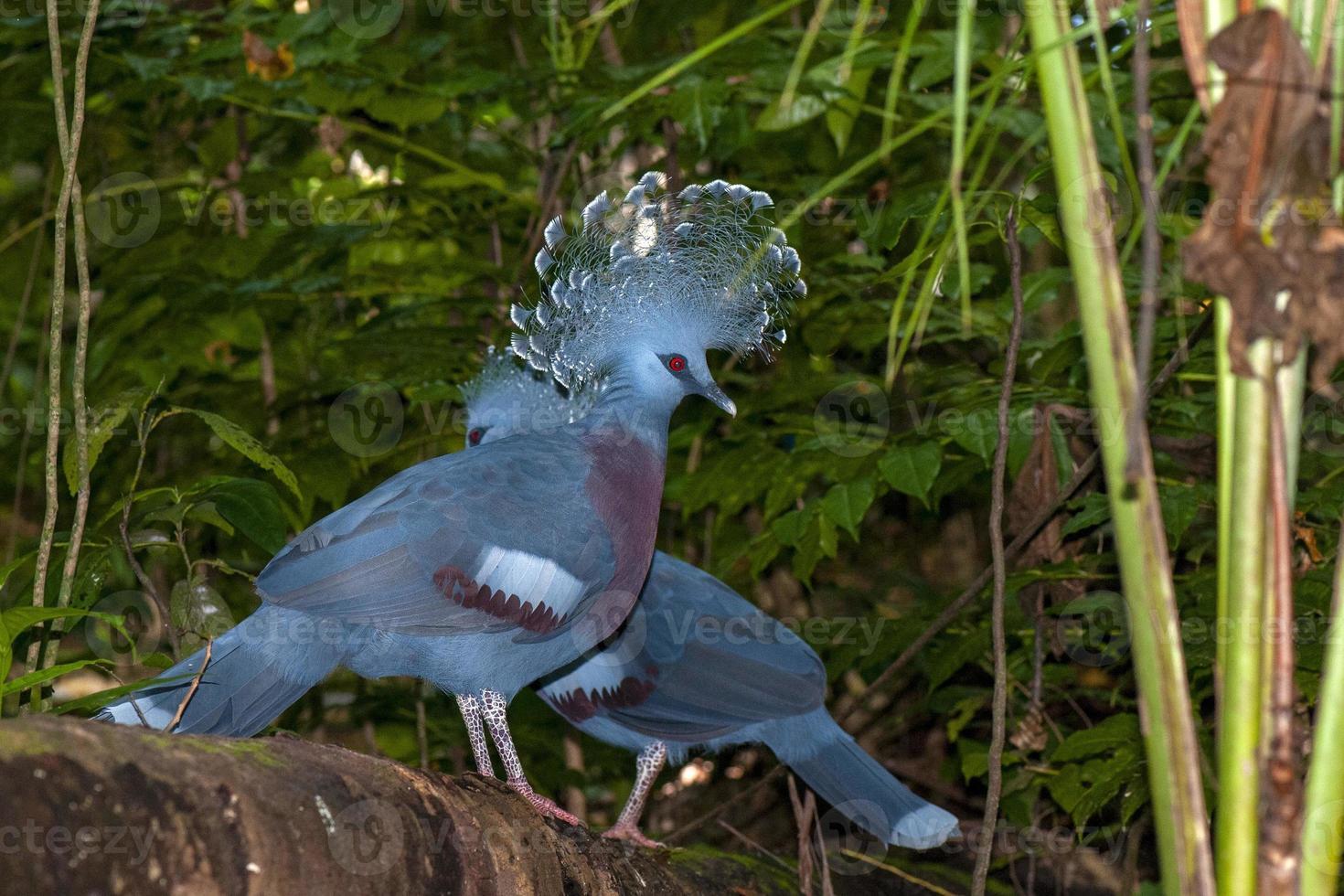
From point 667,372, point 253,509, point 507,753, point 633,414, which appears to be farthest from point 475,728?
point 667,372

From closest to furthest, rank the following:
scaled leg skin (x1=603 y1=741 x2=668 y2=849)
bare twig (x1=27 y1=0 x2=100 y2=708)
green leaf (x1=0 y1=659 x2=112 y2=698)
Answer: green leaf (x1=0 y1=659 x2=112 y2=698) → bare twig (x1=27 y1=0 x2=100 y2=708) → scaled leg skin (x1=603 y1=741 x2=668 y2=849)

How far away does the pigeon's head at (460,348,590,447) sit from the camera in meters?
4.02

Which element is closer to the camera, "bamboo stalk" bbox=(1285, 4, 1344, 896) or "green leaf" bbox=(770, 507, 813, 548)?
"bamboo stalk" bbox=(1285, 4, 1344, 896)

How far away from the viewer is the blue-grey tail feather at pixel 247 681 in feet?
8.77

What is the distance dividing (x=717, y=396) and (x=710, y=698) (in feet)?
2.86

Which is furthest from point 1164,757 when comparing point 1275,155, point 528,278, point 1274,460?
point 528,278

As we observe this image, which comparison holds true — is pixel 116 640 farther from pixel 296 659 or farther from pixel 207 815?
pixel 207 815

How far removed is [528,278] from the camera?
4.41m

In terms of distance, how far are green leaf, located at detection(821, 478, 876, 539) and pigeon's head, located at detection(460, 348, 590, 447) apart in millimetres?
1110

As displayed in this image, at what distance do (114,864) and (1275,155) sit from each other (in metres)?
1.47

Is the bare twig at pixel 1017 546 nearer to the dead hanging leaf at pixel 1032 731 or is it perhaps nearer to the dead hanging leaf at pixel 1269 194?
the dead hanging leaf at pixel 1032 731

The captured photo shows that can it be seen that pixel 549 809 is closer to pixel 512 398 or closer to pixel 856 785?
pixel 856 785

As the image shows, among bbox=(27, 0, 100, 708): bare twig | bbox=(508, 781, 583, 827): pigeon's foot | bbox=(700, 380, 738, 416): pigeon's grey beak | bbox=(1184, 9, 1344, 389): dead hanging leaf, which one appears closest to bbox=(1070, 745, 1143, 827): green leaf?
bbox=(508, 781, 583, 827): pigeon's foot

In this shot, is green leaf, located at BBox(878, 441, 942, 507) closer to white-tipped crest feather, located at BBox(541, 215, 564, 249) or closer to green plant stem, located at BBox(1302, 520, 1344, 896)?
white-tipped crest feather, located at BBox(541, 215, 564, 249)
